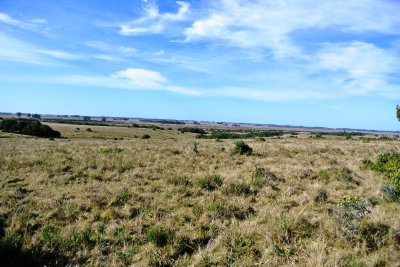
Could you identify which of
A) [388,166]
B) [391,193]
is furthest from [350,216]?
[388,166]

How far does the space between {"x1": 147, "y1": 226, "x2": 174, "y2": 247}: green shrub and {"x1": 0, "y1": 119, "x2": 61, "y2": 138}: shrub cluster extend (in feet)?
197

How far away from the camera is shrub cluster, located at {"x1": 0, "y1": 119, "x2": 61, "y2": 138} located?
205 feet

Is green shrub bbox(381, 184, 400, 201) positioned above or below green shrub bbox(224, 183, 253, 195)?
above

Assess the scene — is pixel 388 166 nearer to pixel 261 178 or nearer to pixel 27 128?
pixel 261 178

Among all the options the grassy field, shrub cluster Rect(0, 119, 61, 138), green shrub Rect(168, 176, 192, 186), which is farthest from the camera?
shrub cluster Rect(0, 119, 61, 138)

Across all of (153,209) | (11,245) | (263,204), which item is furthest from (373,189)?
(11,245)

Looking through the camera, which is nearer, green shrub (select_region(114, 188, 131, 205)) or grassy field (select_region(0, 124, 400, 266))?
grassy field (select_region(0, 124, 400, 266))

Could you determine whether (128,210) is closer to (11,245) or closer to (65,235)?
(65,235)

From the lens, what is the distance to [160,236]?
290 inches

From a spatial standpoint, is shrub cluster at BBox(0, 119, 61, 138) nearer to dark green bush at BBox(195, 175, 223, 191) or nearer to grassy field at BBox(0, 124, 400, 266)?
grassy field at BBox(0, 124, 400, 266)

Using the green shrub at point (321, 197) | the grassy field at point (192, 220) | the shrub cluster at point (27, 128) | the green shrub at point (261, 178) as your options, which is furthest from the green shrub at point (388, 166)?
the shrub cluster at point (27, 128)

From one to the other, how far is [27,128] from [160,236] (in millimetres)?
64632

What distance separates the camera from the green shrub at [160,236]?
23.7 feet

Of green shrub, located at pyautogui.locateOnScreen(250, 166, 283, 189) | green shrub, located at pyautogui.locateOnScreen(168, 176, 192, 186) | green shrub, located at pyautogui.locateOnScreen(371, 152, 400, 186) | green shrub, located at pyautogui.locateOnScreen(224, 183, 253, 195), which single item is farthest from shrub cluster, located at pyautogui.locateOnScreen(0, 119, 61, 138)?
green shrub, located at pyautogui.locateOnScreen(371, 152, 400, 186)
